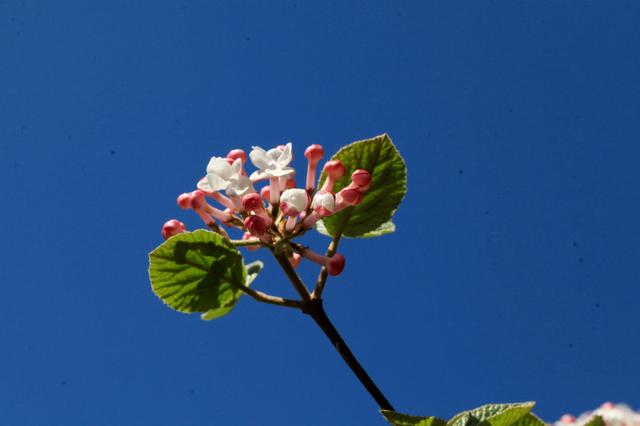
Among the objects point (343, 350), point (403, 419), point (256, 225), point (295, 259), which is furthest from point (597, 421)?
point (295, 259)

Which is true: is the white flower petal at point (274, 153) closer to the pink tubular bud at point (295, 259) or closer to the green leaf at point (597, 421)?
the pink tubular bud at point (295, 259)

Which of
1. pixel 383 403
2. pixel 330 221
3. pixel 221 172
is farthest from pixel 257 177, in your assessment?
pixel 383 403

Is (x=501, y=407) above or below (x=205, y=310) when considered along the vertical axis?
below

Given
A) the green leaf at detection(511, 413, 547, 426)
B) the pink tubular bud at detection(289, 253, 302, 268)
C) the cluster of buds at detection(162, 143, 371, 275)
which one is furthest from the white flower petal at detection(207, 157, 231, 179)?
the green leaf at detection(511, 413, 547, 426)

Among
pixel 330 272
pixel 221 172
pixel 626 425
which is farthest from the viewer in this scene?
pixel 221 172

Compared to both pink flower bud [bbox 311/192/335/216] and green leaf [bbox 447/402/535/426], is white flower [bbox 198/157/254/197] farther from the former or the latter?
green leaf [bbox 447/402/535/426]

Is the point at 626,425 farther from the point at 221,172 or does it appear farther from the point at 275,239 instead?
the point at 221,172

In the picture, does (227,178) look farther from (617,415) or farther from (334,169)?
(617,415)
